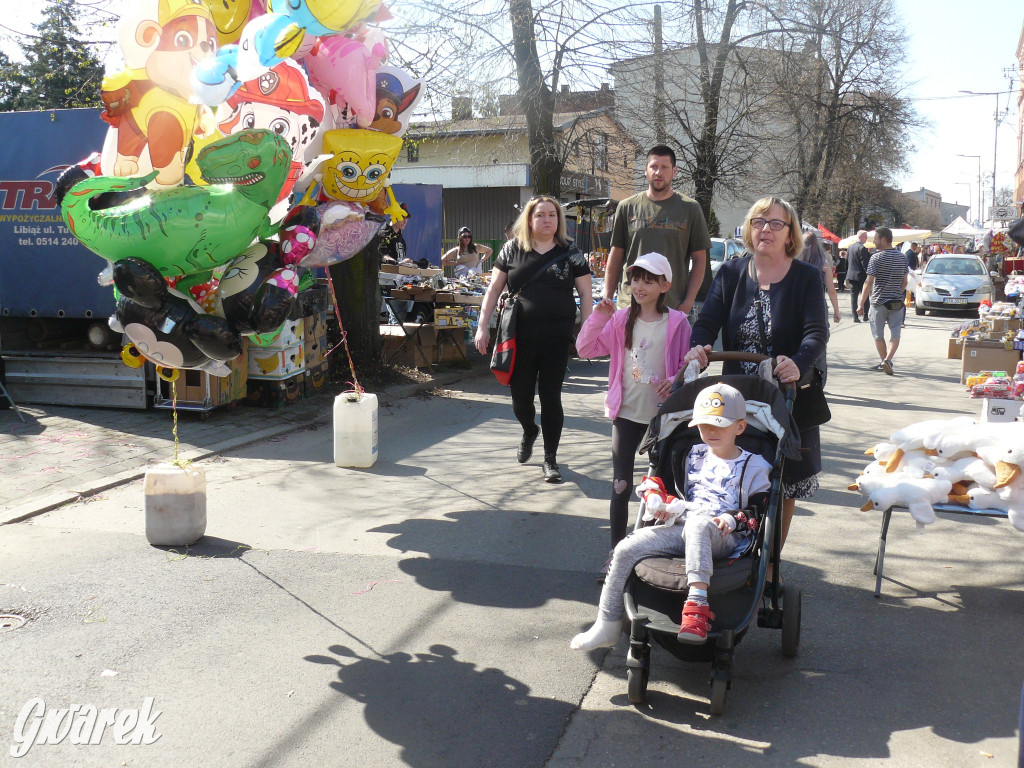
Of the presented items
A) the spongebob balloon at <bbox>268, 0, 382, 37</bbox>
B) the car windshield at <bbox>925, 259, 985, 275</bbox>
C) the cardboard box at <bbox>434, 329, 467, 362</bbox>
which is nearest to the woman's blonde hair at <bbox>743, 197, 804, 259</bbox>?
the spongebob balloon at <bbox>268, 0, 382, 37</bbox>

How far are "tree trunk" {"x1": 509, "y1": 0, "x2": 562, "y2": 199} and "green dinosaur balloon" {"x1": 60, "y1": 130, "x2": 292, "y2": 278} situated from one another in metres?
9.99

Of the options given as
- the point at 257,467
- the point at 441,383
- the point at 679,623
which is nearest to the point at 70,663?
the point at 679,623

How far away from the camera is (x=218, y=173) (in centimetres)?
432

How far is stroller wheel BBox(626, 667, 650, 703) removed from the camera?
346 cm

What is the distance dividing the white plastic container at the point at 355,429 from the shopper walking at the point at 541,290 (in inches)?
47.1

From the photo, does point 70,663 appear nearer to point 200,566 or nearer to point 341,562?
point 200,566

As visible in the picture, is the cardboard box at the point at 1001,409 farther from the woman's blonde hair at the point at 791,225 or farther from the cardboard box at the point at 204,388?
the cardboard box at the point at 204,388

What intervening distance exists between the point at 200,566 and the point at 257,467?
2.27 meters

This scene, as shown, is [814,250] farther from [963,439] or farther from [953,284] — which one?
[953,284]

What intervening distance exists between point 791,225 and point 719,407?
1.23 m

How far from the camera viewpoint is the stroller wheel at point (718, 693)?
3.38 meters

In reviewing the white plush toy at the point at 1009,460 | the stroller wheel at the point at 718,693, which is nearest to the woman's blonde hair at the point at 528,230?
the white plush toy at the point at 1009,460

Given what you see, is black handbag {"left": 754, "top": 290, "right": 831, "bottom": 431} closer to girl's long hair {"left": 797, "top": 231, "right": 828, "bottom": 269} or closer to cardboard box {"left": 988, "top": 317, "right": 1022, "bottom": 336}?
girl's long hair {"left": 797, "top": 231, "right": 828, "bottom": 269}

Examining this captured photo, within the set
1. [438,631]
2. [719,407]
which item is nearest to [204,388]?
[438,631]
